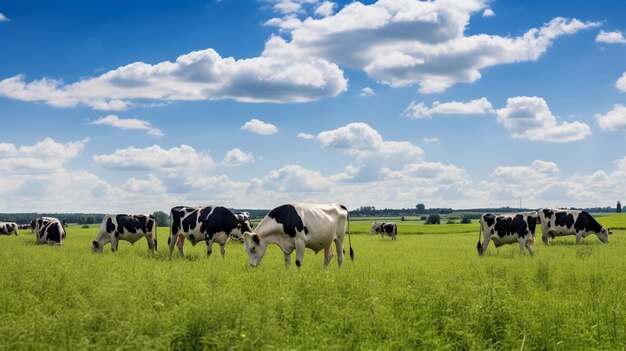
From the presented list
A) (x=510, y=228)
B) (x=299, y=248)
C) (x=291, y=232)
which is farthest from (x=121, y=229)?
(x=510, y=228)

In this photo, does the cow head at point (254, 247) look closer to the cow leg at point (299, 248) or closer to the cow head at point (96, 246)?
the cow leg at point (299, 248)

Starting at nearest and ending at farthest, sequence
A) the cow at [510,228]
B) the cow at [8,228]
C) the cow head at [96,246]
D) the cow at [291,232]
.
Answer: the cow at [291,232] < the cow at [510,228] < the cow head at [96,246] < the cow at [8,228]

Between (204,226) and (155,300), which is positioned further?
(204,226)

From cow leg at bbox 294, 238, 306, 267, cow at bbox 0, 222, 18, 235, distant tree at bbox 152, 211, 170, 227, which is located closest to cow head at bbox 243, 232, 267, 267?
cow leg at bbox 294, 238, 306, 267

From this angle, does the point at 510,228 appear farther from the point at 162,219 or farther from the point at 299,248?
the point at 162,219

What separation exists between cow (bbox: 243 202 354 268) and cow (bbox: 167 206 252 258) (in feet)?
17.9

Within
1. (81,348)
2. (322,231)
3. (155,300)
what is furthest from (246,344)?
(322,231)

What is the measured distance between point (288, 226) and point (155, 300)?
7.32m

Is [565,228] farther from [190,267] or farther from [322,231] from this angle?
[190,267]

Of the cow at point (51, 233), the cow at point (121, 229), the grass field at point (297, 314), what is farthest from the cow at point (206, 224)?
the cow at point (51, 233)

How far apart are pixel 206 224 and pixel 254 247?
6.78m

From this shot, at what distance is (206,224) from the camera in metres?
23.7

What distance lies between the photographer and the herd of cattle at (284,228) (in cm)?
1789

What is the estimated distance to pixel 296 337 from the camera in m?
8.84
